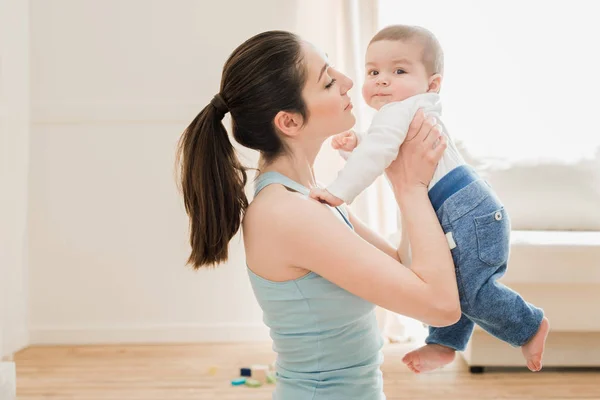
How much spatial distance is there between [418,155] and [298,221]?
28 cm

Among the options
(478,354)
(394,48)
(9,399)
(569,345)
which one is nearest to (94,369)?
(9,399)

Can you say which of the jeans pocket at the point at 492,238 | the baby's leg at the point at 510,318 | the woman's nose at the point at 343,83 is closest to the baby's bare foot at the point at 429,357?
the baby's leg at the point at 510,318

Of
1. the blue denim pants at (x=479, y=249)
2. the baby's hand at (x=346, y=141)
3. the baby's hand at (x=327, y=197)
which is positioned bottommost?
the blue denim pants at (x=479, y=249)

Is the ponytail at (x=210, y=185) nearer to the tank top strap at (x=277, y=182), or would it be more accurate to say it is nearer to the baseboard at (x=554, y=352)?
the tank top strap at (x=277, y=182)

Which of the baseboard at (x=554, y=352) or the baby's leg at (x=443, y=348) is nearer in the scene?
the baby's leg at (x=443, y=348)

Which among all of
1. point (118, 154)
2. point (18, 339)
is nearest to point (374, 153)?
point (118, 154)

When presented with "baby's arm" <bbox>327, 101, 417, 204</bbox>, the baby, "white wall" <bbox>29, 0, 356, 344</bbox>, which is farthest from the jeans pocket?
"white wall" <bbox>29, 0, 356, 344</bbox>

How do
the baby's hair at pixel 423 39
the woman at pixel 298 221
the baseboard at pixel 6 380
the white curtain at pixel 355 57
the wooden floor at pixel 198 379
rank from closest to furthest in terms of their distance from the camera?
the woman at pixel 298 221 → the baby's hair at pixel 423 39 → the baseboard at pixel 6 380 → the wooden floor at pixel 198 379 → the white curtain at pixel 355 57

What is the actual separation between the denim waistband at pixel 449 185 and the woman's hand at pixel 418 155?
0.12 ft

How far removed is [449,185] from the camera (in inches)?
57.2

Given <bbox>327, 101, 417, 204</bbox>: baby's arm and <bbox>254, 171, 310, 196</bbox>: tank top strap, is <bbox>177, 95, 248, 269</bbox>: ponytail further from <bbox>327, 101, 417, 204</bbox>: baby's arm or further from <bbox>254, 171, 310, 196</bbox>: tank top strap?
<bbox>327, 101, 417, 204</bbox>: baby's arm

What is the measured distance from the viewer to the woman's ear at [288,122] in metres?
1.45

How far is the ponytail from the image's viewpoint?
142 cm

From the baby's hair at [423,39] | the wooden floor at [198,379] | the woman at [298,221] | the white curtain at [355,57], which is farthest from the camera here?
the white curtain at [355,57]
